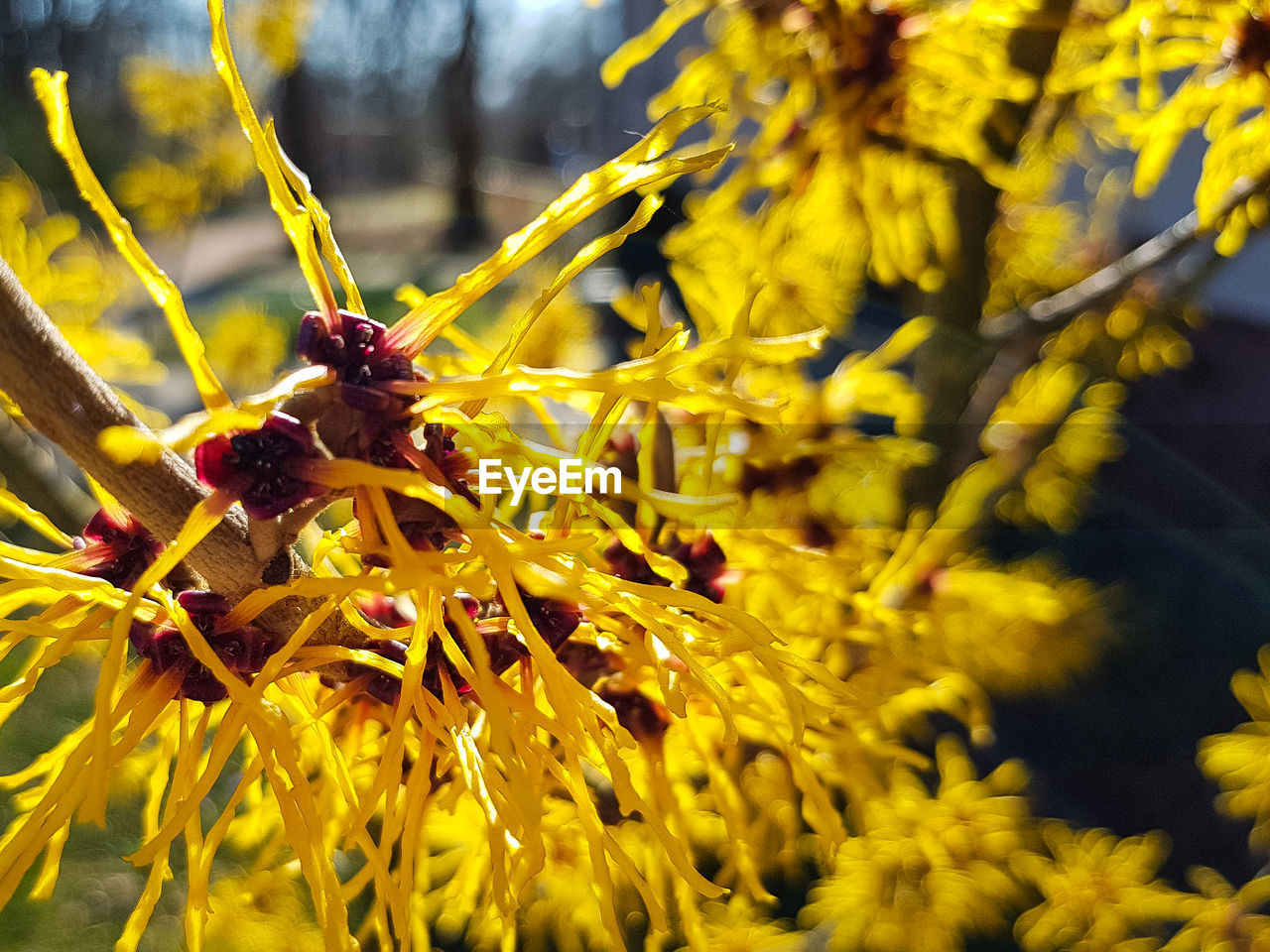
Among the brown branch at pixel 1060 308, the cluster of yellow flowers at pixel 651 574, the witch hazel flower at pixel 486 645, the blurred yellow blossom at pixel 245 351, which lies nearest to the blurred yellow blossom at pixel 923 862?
the cluster of yellow flowers at pixel 651 574

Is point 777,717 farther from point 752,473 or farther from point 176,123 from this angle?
point 176,123

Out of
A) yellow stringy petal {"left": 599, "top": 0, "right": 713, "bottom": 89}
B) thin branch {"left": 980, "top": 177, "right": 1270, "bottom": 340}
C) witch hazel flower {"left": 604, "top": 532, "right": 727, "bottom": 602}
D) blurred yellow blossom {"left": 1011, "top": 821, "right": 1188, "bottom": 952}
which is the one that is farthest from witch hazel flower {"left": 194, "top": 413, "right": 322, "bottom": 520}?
blurred yellow blossom {"left": 1011, "top": 821, "right": 1188, "bottom": 952}

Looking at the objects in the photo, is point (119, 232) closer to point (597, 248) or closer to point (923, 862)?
point (597, 248)

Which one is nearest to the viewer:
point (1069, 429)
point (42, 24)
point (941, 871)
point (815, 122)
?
point (815, 122)

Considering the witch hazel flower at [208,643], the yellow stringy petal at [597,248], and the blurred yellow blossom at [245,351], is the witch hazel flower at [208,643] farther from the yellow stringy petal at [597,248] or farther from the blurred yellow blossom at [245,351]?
the blurred yellow blossom at [245,351]

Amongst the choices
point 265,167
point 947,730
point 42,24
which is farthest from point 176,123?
point 947,730

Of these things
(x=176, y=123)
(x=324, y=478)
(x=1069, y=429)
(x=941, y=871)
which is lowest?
(x=941, y=871)

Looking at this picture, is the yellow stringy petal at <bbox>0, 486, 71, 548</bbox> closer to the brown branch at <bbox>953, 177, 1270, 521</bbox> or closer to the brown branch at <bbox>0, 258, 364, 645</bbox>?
the brown branch at <bbox>0, 258, 364, 645</bbox>
